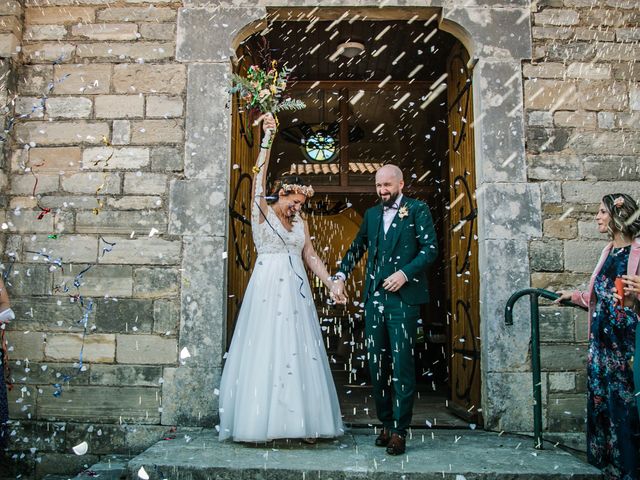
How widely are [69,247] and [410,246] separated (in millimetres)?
2413

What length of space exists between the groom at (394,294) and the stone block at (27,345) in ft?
7.15

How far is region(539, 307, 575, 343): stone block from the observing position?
156 inches

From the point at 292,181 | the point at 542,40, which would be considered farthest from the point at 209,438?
the point at 542,40

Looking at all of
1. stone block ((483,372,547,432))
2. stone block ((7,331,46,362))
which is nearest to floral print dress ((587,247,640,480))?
stone block ((483,372,547,432))

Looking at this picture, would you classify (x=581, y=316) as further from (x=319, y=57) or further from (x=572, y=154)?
(x=319, y=57)

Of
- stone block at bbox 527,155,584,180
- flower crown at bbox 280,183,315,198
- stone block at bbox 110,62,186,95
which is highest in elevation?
stone block at bbox 110,62,186,95

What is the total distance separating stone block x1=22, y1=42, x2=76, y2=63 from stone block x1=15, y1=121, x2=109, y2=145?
49 cm

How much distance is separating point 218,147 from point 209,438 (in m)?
1.98

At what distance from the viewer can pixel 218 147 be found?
163 inches

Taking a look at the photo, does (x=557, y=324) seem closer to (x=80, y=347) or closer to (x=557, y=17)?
(x=557, y=17)

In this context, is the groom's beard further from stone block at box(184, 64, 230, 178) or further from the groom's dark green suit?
stone block at box(184, 64, 230, 178)

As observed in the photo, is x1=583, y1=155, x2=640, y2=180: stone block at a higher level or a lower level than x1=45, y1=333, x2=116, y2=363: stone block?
higher

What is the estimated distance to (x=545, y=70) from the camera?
13.9 ft

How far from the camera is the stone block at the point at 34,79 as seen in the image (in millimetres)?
4277
